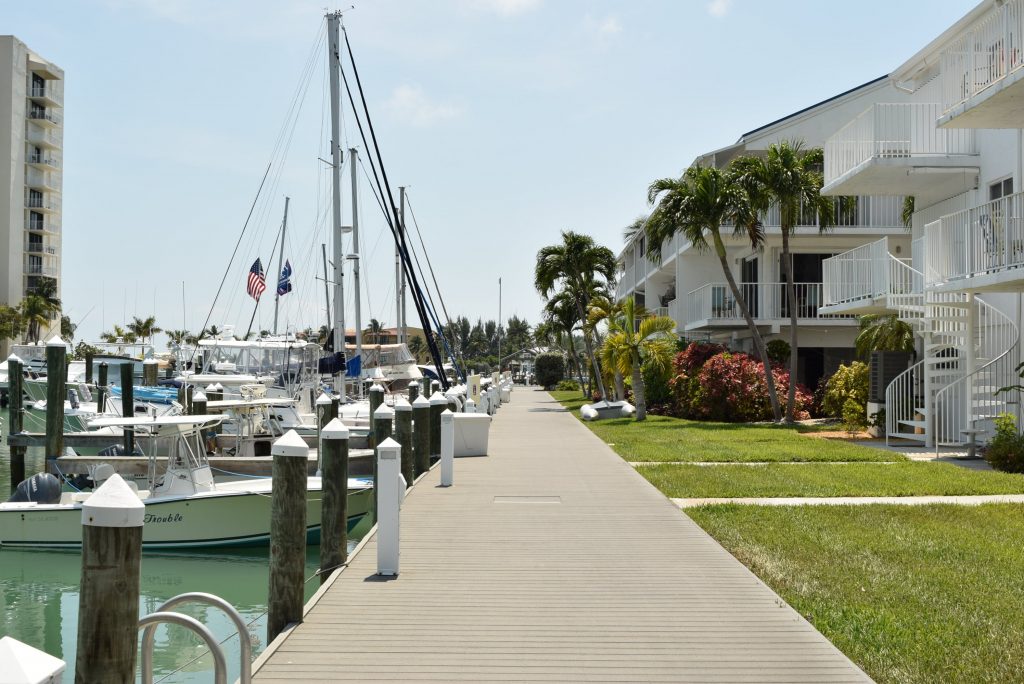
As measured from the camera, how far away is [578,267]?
4819cm

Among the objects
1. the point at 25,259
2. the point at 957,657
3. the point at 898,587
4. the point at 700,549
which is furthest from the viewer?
the point at 25,259

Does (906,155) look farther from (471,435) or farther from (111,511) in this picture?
(111,511)

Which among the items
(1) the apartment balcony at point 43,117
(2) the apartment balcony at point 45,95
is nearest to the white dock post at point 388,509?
(1) the apartment balcony at point 43,117

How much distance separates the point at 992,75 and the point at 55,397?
17.3 metres

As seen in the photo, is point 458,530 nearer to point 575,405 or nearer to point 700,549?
point 700,549

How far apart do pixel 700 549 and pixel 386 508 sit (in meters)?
3.34

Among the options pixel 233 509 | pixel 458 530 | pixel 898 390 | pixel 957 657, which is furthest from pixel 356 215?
pixel 957 657

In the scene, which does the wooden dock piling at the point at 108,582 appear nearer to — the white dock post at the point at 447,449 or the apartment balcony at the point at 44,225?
the white dock post at the point at 447,449

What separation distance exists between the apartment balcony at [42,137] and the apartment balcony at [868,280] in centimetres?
8035

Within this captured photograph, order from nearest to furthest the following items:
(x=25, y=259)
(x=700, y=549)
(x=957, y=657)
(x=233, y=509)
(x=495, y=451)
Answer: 1. (x=957, y=657)
2. (x=700, y=549)
3. (x=233, y=509)
4. (x=495, y=451)
5. (x=25, y=259)

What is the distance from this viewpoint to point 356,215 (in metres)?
41.3

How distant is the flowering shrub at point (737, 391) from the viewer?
3180 cm

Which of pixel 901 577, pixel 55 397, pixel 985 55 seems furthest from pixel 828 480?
pixel 55 397

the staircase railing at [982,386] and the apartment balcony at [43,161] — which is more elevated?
the apartment balcony at [43,161]
